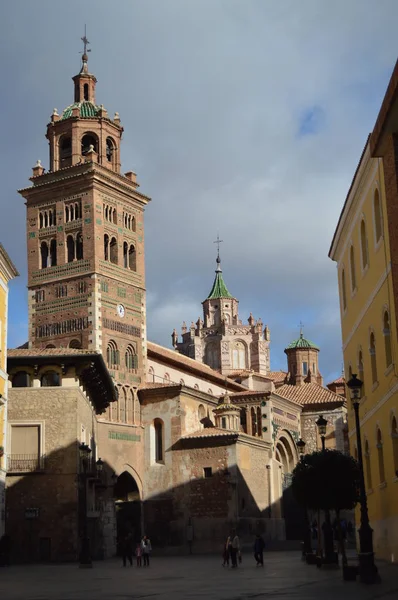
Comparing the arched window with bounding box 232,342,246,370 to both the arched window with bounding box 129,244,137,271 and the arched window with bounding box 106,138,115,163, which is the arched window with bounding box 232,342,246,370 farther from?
the arched window with bounding box 106,138,115,163

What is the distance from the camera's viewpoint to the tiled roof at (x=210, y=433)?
55.1 meters

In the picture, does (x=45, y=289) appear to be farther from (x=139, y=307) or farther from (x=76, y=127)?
(x=76, y=127)

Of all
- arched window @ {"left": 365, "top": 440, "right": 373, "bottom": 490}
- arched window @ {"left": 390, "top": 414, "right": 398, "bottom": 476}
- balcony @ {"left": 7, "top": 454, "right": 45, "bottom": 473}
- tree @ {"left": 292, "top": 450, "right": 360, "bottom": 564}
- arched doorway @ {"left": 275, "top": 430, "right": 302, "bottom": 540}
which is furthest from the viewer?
arched doorway @ {"left": 275, "top": 430, "right": 302, "bottom": 540}

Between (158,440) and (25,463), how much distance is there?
787 inches

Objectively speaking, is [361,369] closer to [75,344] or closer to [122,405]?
[75,344]

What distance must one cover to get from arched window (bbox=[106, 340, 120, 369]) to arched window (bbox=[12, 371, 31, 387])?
15603mm

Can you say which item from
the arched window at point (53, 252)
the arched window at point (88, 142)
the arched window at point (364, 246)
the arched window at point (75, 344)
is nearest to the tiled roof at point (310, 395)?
the arched window at point (75, 344)

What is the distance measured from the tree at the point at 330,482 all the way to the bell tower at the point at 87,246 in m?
29.9

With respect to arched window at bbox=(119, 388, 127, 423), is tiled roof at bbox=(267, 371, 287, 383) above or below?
above

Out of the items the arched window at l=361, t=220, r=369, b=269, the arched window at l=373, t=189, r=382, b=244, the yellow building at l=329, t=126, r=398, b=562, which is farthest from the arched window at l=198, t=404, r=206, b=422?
the arched window at l=373, t=189, r=382, b=244

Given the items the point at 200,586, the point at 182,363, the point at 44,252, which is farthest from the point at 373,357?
the point at 182,363

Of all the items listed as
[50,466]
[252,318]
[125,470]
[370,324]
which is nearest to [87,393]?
[50,466]

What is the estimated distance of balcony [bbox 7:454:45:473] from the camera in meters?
37.9

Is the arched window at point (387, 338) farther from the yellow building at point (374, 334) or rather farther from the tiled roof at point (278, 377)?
the tiled roof at point (278, 377)
